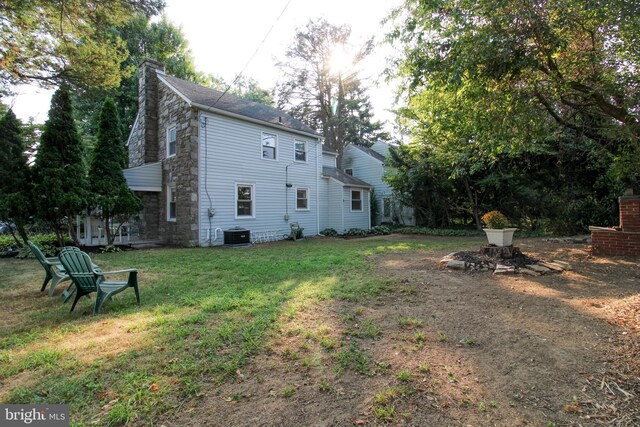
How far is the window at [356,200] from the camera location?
1780 cm

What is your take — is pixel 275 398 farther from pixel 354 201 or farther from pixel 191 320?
pixel 354 201

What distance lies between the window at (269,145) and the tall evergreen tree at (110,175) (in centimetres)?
540

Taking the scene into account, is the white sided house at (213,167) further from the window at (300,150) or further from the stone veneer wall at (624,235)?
the stone veneer wall at (624,235)

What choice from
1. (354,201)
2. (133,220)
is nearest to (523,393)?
(133,220)

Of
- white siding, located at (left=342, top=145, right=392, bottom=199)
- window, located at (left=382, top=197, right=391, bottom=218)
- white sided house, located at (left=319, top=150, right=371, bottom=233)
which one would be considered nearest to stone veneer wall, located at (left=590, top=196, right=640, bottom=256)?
white sided house, located at (left=319, top=150, right=371, bottom=233)

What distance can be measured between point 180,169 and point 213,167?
1.33 meters

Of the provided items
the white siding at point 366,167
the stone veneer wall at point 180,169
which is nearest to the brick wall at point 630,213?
the stone veneer wall at point 180,169

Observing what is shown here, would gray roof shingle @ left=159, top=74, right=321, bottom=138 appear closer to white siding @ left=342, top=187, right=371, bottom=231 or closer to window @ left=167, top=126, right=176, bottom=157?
window @ left=167, top=126, right=176, bottom=157

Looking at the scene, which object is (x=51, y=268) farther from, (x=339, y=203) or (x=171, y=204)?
(x=339, y=203)

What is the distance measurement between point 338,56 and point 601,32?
2189cm

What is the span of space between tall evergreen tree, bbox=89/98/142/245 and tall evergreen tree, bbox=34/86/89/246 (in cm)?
43

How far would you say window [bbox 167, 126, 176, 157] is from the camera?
12.6 meters

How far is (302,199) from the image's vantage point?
15703 mm

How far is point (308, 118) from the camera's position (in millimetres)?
26938
